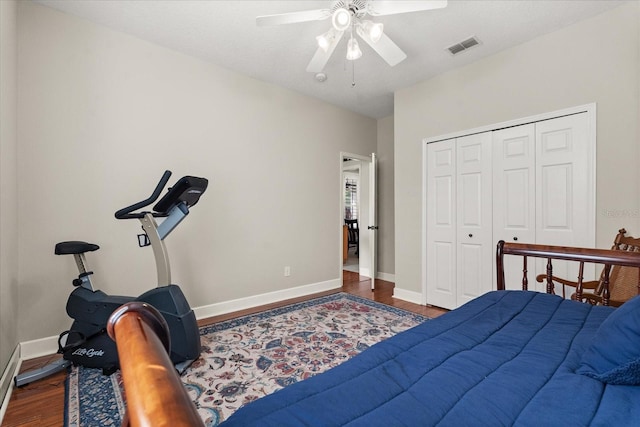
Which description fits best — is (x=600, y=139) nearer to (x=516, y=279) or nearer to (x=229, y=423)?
(x=516, y=279)

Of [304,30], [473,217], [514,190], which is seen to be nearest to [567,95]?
[514,190]

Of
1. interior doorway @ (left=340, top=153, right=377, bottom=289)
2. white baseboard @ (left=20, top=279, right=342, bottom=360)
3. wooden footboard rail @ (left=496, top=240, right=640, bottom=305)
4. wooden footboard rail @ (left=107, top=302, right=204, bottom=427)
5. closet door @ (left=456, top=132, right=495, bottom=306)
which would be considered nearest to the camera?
wooden footboard rail @ (left=107, top=302, right=204, bottom=427)

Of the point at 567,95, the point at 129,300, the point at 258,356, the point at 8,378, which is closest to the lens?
the point at 8,378

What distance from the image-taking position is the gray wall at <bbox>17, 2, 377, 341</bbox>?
2.37 m

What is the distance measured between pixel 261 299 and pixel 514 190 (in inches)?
123

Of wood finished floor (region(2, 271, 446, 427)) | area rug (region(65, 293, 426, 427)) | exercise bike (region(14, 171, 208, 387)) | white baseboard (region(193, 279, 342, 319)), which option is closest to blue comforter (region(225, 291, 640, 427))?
area rug (region(65, 293, 426, 427))

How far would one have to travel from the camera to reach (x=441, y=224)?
3.57 m

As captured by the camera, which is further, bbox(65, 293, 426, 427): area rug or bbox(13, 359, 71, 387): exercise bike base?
bbox(13, 359, 71, 387): exercise bike base

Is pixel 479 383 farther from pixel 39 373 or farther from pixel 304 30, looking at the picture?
pixel 304 30

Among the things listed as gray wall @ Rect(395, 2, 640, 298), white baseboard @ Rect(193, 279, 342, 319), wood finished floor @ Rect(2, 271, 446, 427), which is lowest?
wood finished floor @ Rect(2, 271, 446, 427)

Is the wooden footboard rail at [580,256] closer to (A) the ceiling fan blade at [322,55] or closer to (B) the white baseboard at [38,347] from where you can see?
(A) the ceiling fan blade at [322,55]

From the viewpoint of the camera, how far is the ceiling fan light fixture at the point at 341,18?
1961 millimetres

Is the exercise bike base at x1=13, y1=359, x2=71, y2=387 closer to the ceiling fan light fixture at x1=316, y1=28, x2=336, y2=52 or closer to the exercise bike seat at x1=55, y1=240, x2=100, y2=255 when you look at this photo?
the exercise bike seat at x1=55, y1=240, x2=100, y2=255

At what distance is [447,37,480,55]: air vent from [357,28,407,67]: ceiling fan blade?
3.21 ft
